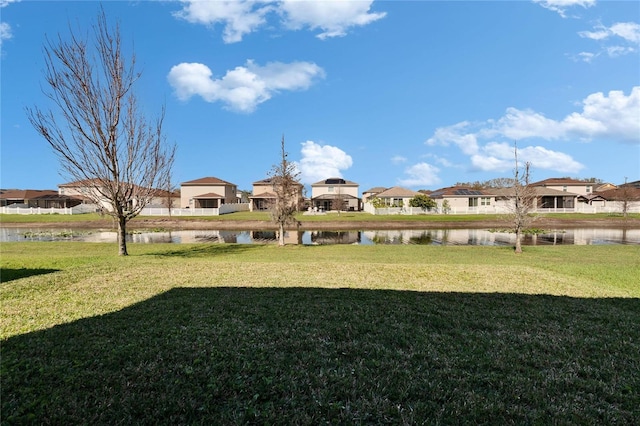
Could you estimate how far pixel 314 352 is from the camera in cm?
415

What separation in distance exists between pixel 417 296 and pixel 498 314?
160cm

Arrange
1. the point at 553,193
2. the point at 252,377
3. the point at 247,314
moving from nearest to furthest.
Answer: the point at 252,377 < the point at 247,314 < the point at 553,193

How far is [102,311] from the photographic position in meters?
5.82

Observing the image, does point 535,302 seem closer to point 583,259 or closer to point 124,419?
point 124,419

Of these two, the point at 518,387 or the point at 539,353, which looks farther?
the point at 539,353

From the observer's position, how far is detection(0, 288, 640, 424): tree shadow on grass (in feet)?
9.62

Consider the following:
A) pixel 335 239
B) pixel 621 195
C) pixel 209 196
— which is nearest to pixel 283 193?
pixel 335 239

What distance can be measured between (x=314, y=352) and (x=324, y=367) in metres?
0.42

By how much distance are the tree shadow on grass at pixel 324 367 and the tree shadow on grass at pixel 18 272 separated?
17.9 feet

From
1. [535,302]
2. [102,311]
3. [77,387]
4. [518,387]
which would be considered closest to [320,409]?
[518,387]

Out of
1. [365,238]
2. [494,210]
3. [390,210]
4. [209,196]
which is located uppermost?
[209,196]

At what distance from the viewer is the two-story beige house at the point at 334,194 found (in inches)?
2219

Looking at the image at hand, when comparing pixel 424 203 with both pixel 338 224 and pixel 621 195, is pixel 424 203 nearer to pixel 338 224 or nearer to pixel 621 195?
pixel 338 224

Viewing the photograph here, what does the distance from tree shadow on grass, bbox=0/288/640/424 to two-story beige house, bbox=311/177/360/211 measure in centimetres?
4939
